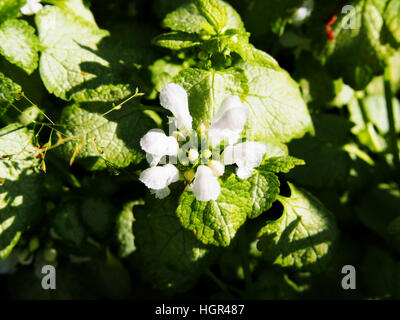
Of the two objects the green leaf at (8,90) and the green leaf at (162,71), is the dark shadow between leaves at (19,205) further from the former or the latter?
the green leaf at (162,71)

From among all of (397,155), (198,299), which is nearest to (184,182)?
(198,299)

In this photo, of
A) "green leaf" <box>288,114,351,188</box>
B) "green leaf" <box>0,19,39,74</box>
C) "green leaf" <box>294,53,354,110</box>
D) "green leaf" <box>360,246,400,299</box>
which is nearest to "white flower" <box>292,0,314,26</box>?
"green leaf" <box>294,53,354,110</box>

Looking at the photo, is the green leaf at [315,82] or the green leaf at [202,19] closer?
the green leaf at [202,19]

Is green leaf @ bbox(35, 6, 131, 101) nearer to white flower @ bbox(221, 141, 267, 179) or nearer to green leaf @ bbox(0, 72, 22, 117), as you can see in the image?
green leaf @ bbox(0, 72, 22, 117)

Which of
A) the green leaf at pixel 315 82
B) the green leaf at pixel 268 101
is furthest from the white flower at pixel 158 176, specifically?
the green leaf at pixel 315 82

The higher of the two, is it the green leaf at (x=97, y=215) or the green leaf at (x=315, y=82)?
the green leaf at (x=315, y=82)

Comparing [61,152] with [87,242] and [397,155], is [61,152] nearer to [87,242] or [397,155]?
[87,242]

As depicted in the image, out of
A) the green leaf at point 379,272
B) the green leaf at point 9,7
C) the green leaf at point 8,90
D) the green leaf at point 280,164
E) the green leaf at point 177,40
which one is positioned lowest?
the green leaf at point 379,272
